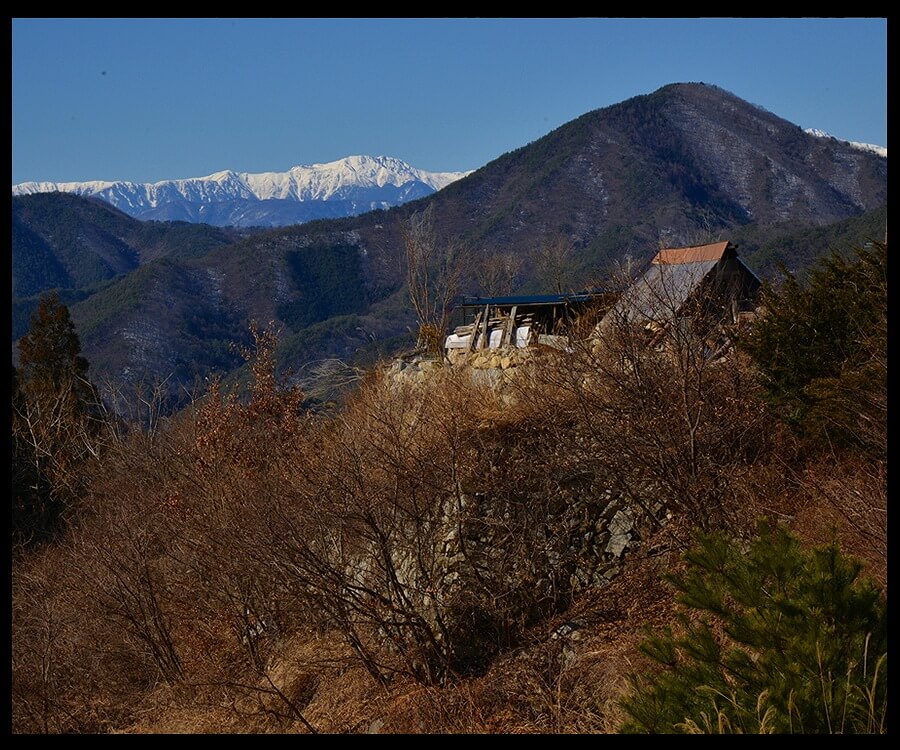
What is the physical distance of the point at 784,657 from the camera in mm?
4070

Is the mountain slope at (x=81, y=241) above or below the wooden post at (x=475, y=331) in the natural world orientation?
above

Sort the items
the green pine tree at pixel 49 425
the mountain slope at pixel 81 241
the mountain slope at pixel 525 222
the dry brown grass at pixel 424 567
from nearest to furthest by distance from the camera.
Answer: the dry brown grass at pixel 424 567
the green pine tree at pixel 49 425
the mountain slope at pixel 525 222
the mountain slope at pixel 81 241

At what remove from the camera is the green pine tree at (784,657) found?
3848 millimetres

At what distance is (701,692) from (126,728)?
634 centimetres

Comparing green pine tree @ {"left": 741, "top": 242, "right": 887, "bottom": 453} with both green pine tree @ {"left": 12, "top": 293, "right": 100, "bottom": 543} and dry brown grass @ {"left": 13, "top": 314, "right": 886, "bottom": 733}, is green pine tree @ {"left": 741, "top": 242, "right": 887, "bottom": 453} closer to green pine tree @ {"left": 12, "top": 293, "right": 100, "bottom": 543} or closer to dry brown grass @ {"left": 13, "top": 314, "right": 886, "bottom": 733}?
dry brown grass @ {"left": 13, "top": 314, "right": 886, "bottom": 733}

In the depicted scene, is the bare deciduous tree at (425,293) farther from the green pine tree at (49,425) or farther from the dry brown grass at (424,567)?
the green pine tree at (49,425)

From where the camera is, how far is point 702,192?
124m

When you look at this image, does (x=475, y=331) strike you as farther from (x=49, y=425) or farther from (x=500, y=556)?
(x=49, y=425)

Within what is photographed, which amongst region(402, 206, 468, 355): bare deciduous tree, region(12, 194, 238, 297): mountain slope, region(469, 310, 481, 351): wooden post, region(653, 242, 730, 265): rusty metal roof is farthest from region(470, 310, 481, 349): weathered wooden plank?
region(12, 194, 238, 297): mountain slope

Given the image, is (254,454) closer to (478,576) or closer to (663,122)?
(478,576)

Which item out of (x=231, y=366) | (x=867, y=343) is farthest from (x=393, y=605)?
(x=231, y=366)

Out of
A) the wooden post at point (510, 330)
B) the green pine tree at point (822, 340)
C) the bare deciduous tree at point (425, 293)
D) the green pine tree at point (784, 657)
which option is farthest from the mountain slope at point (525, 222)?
the green pine tree at point (784, 657)

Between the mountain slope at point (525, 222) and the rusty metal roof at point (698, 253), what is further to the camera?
the mountain slope at point (525, 222)

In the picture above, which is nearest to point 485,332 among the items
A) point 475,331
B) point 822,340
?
point 475,331
